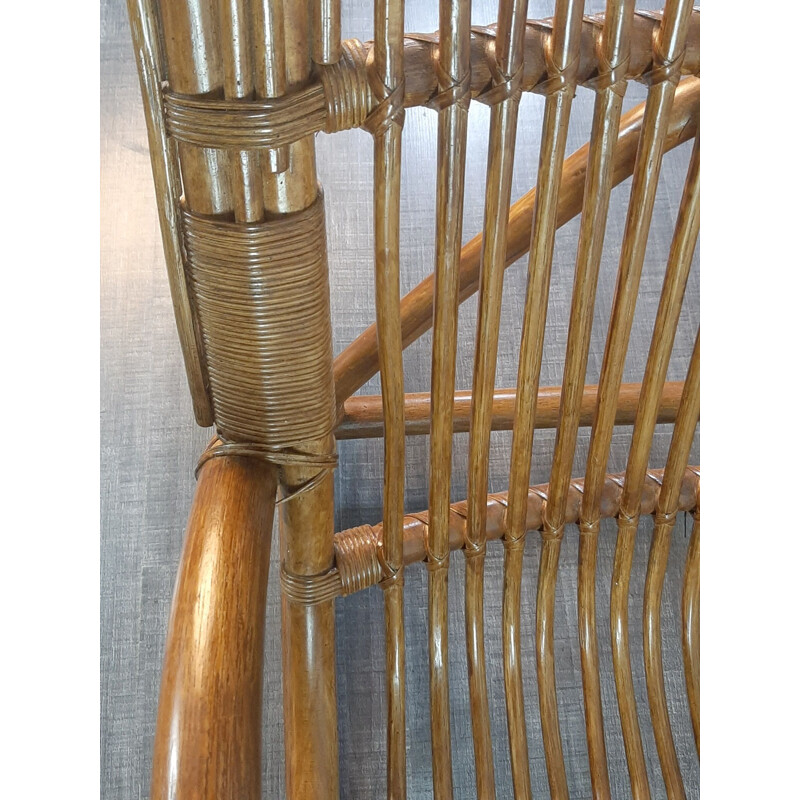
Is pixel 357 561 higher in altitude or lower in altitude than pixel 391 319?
lower

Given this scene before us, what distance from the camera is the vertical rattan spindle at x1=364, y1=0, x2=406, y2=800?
18.1 inches

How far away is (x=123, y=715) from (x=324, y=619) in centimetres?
35

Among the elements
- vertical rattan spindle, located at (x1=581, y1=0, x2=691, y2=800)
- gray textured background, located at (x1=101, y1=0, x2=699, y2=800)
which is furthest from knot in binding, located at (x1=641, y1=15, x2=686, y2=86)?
gray textured background, located at (x1=101, y1=0, x2=699, y2=800)

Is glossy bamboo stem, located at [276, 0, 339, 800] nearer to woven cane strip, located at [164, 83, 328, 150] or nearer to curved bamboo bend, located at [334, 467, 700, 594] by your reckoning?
curved bamboo bend, located at [334, 467, 700, 594]

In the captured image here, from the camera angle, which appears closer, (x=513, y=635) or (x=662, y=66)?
(x=662, y=66)

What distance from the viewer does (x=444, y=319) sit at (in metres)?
0.57

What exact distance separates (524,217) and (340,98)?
0.24m

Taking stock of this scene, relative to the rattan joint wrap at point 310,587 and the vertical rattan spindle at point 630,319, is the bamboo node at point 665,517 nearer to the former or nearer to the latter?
the vertical rattan spindle at point 630,319

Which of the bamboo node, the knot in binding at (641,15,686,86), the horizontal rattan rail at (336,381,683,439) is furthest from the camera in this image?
the horizontal rattan rail at (336,381,683,439)

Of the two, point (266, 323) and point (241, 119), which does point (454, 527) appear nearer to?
point (266, 323)

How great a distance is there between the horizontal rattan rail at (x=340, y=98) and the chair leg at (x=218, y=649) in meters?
0.22

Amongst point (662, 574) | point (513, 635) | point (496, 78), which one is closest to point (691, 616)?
point (662, 574)

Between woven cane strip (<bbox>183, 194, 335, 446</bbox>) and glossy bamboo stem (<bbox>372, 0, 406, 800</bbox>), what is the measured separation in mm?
37

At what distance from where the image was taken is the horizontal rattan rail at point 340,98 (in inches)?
17.4
